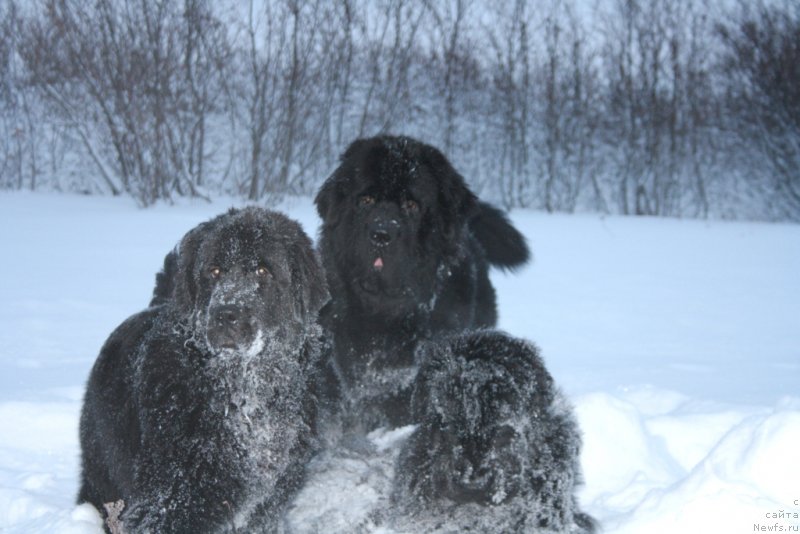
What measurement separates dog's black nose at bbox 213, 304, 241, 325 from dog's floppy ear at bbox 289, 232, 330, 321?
13.2 inches

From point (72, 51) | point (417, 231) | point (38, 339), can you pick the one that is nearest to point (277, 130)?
point (72, 51)

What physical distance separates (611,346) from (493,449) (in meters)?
3.76

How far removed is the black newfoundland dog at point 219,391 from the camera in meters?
2.39

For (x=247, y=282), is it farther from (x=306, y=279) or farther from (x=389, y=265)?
(x=389, y=265)

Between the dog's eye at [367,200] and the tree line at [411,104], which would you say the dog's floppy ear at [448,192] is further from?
the tree line at [411,104]

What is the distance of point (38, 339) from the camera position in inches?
216

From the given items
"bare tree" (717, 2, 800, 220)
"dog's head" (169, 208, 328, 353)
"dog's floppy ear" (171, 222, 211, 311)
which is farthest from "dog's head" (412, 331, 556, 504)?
"bare tree" (717, 2, 800, 220)

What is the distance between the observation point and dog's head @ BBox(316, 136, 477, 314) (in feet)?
12.4

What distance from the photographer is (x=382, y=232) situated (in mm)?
3652

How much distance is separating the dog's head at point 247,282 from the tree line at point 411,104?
346 inches

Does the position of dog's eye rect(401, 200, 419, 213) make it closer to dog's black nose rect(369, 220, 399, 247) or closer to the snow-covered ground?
dog's black nose rect(369, 220, 399, 247)

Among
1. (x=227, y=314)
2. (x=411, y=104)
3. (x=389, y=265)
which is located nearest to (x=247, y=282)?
(x=227, y=314)

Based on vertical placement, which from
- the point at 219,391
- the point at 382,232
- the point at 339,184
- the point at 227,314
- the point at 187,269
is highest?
the point at 339,184

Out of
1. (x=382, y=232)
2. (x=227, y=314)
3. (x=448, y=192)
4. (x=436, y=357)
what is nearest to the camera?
(x=227, y=314)
